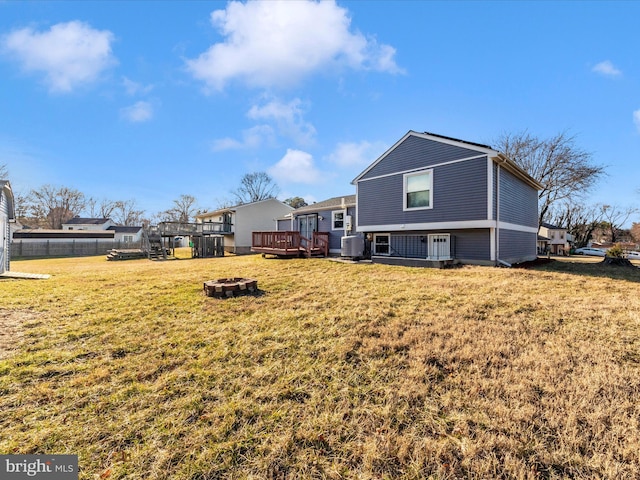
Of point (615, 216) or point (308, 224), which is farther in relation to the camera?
point (615, 216)

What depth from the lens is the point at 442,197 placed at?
11234mm

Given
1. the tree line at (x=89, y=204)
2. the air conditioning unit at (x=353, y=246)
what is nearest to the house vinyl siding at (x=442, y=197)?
the air conditioning unit at (x=353, y=246)

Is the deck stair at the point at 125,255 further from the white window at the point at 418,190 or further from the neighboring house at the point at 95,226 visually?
the neighboring house at the point at 95,226

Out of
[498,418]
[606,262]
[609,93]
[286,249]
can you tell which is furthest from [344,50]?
[606,262]

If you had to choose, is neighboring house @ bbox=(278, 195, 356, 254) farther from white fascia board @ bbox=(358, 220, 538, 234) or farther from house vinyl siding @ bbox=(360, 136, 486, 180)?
house vinyl siding @ bbox=(360, 136, 486, 180)

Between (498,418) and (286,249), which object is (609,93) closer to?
(286,249)

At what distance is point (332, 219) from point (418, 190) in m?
6.44

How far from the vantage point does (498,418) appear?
2490 mm

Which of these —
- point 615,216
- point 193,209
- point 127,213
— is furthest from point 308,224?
point 615,216

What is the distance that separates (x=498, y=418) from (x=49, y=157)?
96.1ft

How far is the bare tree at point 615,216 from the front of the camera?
48.9m
